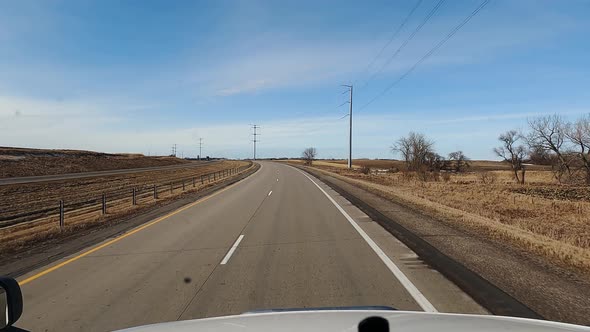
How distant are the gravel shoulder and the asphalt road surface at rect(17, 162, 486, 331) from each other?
0.70 m

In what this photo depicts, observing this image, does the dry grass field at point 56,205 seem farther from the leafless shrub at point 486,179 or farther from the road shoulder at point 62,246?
the leafless shrub at point 486,179

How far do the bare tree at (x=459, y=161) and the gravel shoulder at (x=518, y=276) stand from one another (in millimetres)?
75059

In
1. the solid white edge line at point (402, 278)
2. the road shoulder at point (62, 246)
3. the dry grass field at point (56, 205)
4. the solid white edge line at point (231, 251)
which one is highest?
the solid white edge line at point (402, 278)

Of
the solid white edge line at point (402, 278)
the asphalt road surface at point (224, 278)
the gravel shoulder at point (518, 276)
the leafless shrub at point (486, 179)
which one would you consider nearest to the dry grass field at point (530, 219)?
the gravel shoulder at point (518, 276)

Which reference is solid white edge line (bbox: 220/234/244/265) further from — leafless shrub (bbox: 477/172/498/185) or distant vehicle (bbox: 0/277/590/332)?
leafless shrub (bbox: 477/172/498/185)

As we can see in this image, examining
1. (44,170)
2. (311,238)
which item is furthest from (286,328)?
(44,170)

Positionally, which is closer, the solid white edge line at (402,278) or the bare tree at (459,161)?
the solid white edge line at (402,278)

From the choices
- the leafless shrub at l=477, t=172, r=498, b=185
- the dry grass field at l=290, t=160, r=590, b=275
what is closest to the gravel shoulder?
the dry grass field at l=290, t=160, r=590, b=275

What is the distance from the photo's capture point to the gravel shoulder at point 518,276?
17.1ft

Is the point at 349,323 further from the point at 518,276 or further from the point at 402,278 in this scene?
the point at 518,276

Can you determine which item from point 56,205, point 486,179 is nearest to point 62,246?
point 56,205

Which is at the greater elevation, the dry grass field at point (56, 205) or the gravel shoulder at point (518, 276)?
the gravel shoulder at point (518, 276)

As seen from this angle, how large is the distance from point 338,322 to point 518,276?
16.1 feet

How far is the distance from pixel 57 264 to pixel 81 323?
3.98 meters
